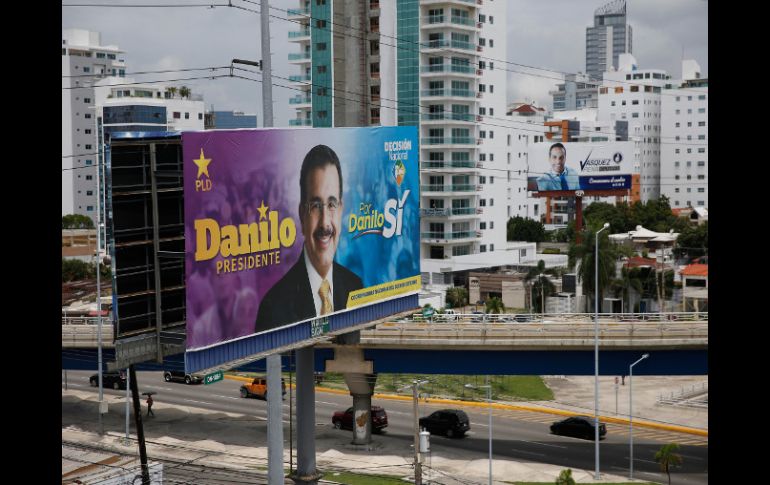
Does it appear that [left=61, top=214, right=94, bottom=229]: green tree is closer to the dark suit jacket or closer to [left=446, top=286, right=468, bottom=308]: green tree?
[left=446, top=286, right=468, bottom=308]: green tree

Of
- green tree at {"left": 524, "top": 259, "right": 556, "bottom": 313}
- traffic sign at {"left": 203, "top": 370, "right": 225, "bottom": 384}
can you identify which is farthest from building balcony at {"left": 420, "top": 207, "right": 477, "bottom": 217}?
traffic sign at {"left": 203, "top": 370, "right": 225, "bottom": 384}

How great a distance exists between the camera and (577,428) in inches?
1919

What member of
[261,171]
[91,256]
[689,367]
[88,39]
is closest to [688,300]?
[689,367]

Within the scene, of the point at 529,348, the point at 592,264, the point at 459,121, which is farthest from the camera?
the point at 459,121

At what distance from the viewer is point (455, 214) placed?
97125 mm

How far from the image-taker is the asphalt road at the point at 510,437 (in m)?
43.4

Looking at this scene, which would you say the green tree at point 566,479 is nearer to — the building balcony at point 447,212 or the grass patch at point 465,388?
the grass patch at point 465,388

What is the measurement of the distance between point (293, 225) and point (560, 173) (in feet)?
284

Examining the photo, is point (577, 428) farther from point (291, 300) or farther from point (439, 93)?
point (439, 93)

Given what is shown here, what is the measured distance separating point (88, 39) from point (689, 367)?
16768cm

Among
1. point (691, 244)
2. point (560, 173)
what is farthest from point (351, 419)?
point (691, 244)

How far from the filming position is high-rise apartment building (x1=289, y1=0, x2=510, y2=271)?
308ft

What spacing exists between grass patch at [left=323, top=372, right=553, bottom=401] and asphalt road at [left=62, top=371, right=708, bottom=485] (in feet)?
10.3

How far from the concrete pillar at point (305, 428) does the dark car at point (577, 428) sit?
18.8 meters
